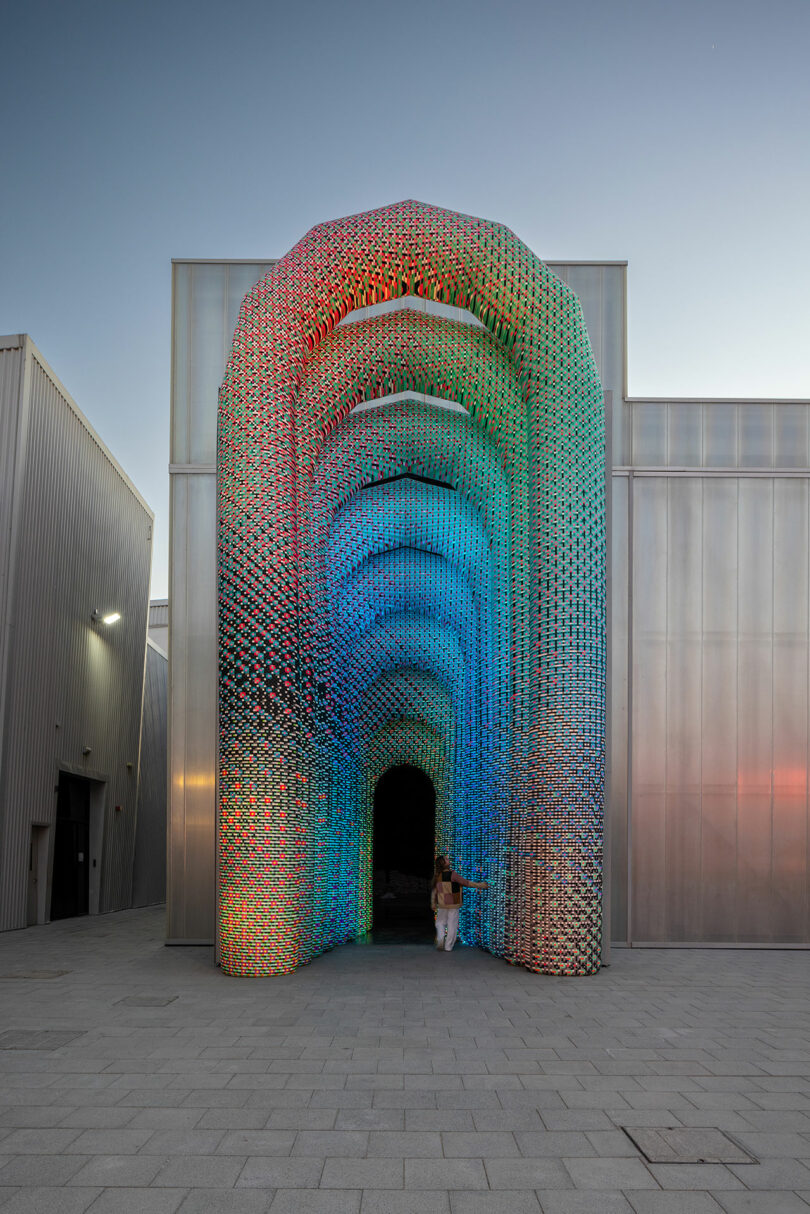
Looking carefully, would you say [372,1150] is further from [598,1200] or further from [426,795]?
[426,795]
